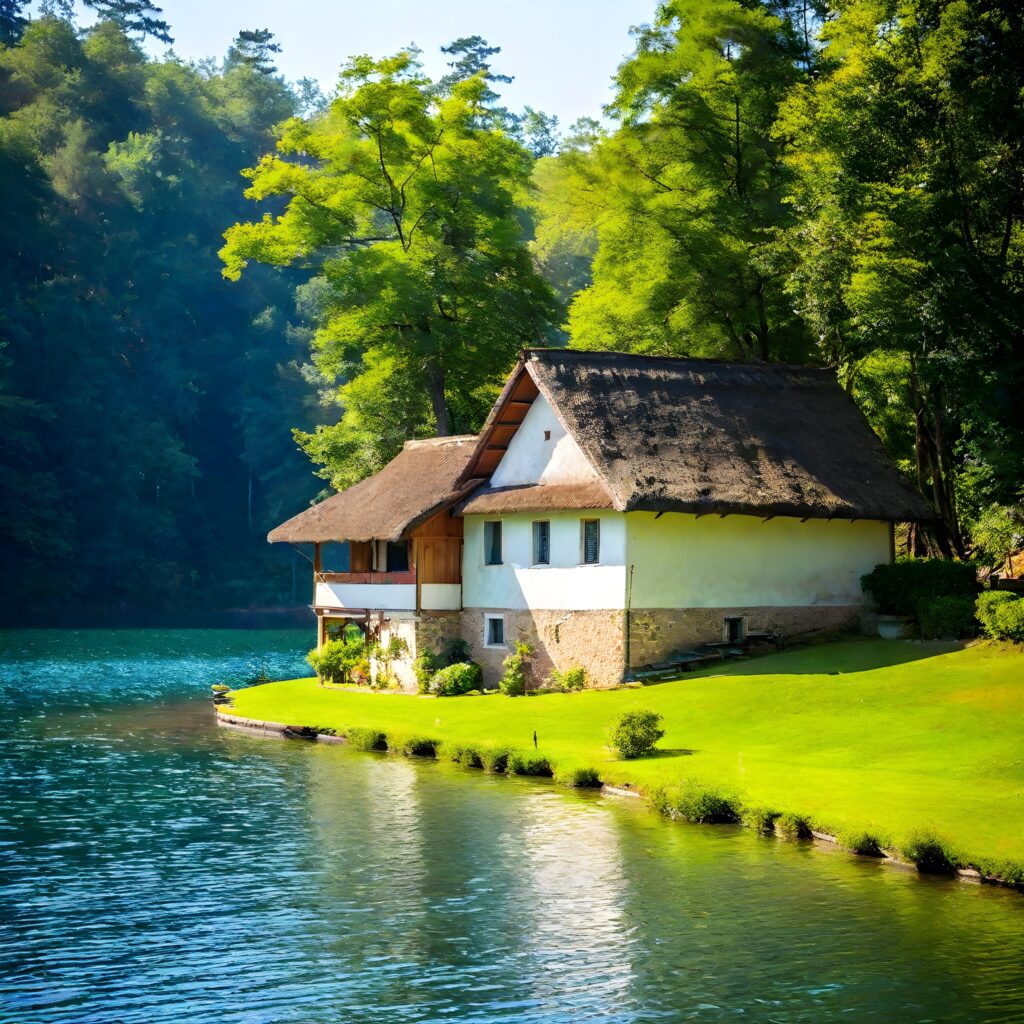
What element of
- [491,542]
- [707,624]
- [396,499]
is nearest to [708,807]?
[707,624]

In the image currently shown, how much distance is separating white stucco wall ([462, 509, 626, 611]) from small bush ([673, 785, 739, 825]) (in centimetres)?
1557

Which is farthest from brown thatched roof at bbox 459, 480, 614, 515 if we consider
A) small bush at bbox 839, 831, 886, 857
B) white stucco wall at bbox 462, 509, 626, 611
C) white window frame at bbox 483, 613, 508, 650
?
small bush at bbox 839, 831, 886, 857

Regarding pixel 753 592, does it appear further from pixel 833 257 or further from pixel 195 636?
pixel 195 636

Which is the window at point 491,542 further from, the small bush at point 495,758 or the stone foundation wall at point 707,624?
the small bush at point 495,758

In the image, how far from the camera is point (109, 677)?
204ft

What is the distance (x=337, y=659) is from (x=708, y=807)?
26661 millimetres

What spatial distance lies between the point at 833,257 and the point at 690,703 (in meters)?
17.3

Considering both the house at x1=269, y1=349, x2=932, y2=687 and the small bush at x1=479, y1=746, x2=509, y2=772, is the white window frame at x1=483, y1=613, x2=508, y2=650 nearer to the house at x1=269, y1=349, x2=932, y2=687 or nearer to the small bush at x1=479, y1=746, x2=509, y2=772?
the house at x1=269, y1=349, x2=932, y2=687

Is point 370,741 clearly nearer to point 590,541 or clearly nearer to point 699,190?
point 590,541

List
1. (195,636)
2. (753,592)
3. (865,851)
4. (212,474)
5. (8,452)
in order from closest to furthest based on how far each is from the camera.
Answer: (865,851) → (753,592) → (195,636) → (8,452) → (212,474)

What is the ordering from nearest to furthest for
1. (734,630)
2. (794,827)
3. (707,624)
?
1. (794,827)
2. (707,624)
3. (734,630)

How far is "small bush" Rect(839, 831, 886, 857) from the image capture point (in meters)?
23.8

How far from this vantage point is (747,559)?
4481 cm

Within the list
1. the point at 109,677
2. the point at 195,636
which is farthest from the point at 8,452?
the point at 109,677
